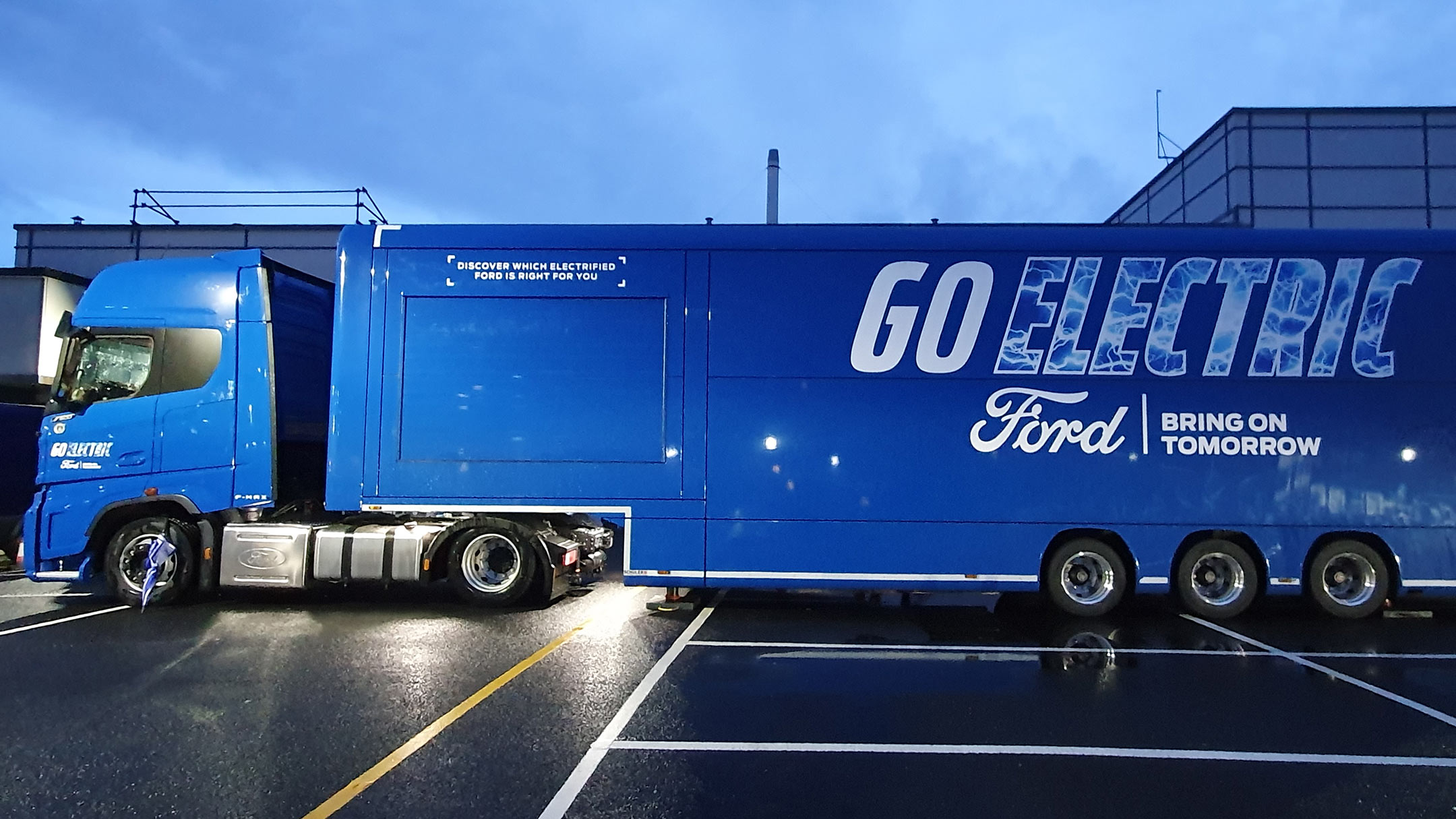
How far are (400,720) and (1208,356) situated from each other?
7.16 m

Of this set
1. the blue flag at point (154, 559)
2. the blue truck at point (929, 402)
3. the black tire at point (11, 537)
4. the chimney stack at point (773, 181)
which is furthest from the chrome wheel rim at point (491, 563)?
the chimney stack at point (773, 181)

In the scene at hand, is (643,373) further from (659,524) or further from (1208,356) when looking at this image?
(1208,356)

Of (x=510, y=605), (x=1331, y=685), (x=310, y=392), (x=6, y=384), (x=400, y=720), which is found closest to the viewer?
(x=400, y=720)

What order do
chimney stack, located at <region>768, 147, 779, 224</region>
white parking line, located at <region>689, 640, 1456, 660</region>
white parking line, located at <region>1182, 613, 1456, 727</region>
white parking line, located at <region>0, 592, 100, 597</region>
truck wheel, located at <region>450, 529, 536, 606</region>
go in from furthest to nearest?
1. chimney stack, located at <region>768, 147, 779, 224</region>
2. white parking line, located at <region>0, 592, 100, 597</region>
3. truck wheel, located at <region>450, 529, 536, 606</region>
4. white parking line, located at <region>689, 640, 1456, 660</region>
5. white parking line, located at <region>1182, 613, 1456, 727</region>

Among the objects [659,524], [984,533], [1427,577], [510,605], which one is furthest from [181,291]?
[1427,577]

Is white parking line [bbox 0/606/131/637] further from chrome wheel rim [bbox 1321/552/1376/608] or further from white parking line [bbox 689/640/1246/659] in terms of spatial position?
chrome wheel rim [bbox 1321/552/1376/608]

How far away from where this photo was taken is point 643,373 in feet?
24.4

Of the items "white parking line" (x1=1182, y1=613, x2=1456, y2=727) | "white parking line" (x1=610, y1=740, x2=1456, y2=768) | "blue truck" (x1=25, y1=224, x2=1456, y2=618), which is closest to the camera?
"white parking line" (x1=610, y1=740, x2=1456, y2=768)

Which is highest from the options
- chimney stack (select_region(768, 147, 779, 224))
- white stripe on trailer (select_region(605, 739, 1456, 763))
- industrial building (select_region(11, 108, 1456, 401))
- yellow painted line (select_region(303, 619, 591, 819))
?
chimney stack (select_region(768, 147, 779, 224))

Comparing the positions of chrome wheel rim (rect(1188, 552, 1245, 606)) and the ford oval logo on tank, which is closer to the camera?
chrome wheel rim (rect(1188, 552, 1245, 606))

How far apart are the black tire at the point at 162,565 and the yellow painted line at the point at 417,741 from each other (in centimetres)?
441

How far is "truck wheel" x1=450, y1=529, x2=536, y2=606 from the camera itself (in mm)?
7910

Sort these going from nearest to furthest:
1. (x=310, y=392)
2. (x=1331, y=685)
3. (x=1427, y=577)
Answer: (x=1331, y=685) < (x=1427, y=577) < (x=310, y=392)

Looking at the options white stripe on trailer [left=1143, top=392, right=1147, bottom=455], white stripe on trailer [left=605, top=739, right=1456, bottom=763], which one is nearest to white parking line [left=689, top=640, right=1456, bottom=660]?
white stripe on trailer [left=1143, top=392, right=1147, bottom=455]
